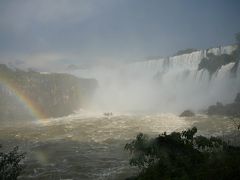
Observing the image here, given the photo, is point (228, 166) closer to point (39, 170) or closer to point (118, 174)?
point (118, 174)

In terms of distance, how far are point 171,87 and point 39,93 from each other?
40.1m

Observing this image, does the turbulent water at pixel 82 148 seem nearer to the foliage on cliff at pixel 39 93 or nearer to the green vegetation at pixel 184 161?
the green vegetation at pixel 184 161

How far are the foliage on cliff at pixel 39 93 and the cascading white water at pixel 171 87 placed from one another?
11.9m

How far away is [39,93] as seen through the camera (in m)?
90.7

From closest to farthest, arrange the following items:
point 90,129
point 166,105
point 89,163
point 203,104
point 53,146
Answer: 1. point 89,163
2. point 53,146
3. point 90,129
4. point 203,104
5. point 166,105

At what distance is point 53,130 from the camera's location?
2180 inches

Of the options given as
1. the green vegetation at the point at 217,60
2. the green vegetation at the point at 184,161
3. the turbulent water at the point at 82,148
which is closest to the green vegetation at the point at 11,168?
the green vegetation at the point at 184,161

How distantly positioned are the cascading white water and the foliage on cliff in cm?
1191

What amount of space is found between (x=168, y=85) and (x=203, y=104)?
24.7 metres

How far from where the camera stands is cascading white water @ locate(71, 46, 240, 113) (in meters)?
75.1

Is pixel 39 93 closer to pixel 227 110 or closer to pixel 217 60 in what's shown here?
pixel 217 60

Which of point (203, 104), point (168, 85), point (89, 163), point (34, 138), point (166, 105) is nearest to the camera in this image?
point (89, 163)

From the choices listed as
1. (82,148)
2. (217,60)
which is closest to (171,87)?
(217,60)

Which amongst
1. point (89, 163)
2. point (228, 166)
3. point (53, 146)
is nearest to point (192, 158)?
point (228, 166)
